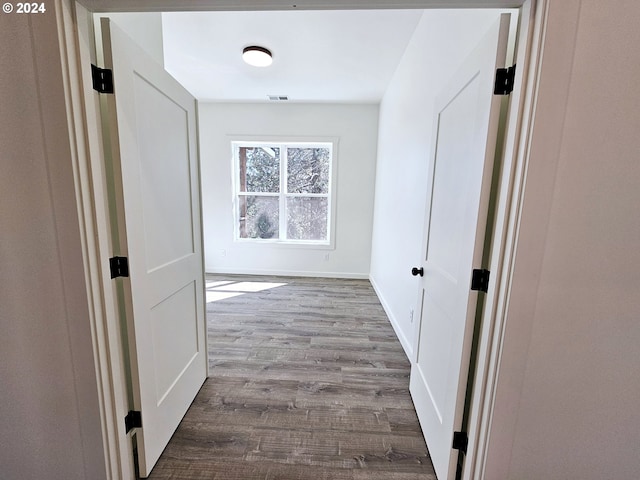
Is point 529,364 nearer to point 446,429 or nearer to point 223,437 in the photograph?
point 446,429

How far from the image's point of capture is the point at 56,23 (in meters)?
0.86

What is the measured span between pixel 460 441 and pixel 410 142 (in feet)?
7.45

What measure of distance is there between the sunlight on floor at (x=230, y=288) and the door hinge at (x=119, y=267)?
250 centimetres

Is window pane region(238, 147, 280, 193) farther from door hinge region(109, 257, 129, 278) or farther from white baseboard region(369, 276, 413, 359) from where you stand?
door hinge region(109, 257, 129, 278)

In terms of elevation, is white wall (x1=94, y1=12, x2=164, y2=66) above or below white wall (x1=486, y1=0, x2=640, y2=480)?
above

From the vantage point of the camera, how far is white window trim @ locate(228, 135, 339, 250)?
4320mm

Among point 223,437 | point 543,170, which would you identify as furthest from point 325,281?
point 543,170

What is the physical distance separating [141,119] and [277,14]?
1.70 metres

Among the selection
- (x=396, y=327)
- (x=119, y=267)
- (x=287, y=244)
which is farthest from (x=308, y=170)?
(x=119, y=267)

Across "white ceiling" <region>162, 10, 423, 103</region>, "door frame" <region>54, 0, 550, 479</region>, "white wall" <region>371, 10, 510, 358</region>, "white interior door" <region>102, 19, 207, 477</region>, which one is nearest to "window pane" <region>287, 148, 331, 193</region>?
"white ceiling" <region>162, 10, 423, 103</region>

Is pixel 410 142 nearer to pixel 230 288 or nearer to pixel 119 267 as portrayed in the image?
pixel 119 267

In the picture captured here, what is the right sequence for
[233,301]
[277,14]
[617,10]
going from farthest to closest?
1. [233,301]
2. [277,14]
3. [617,10]

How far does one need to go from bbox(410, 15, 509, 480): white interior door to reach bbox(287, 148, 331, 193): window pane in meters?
3.04

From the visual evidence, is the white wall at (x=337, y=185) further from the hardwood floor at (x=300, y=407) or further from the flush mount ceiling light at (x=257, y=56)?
the hardwood floor at (x=300, y=407)
